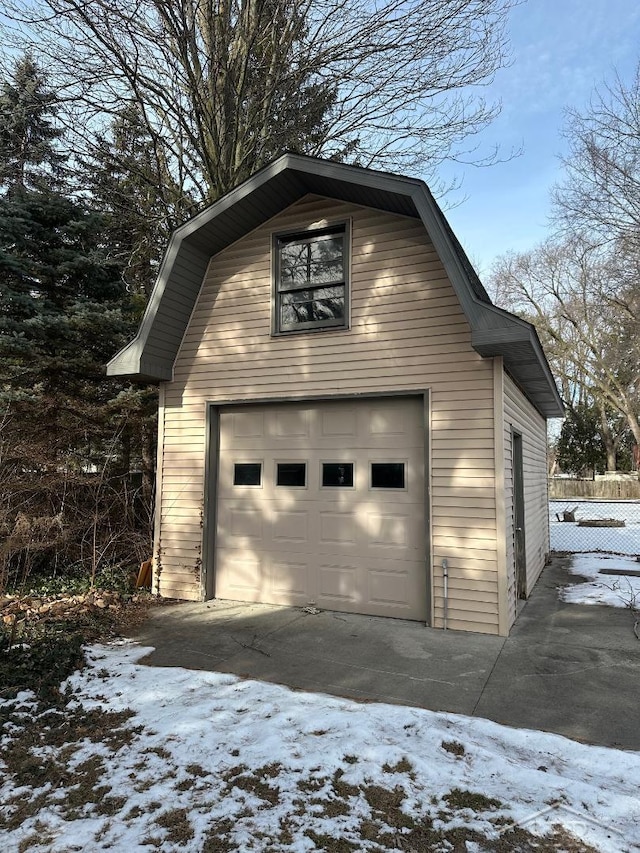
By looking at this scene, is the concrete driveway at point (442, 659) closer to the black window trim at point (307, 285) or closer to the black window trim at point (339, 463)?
the black window trim at point (339, 463)

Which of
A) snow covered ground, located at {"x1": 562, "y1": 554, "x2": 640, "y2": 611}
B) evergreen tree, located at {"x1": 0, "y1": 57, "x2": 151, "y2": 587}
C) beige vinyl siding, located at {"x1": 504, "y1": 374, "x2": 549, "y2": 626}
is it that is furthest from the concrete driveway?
evergreen tree, located at {"x1": 0, "y1": 57, "x2": 151, "y2": 587}

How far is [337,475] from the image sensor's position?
6281 mm

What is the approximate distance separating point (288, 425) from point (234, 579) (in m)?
2.15

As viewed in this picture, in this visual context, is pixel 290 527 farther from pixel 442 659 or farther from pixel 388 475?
pixel 442 659

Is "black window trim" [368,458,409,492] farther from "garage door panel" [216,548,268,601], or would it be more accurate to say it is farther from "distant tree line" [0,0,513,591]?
"distant tree line" [0,0,513,591]

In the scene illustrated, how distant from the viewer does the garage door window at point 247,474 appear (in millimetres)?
6719

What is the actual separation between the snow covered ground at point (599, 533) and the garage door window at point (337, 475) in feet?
26.7

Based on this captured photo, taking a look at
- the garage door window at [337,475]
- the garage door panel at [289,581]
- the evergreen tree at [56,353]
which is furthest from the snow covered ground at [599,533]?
the evergreen tree at [56,353]

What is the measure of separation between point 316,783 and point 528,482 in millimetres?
6362

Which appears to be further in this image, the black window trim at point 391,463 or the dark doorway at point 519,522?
the dark doorway at point 519,522

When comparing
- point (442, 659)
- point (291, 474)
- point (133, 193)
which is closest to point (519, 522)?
point (442, 659)

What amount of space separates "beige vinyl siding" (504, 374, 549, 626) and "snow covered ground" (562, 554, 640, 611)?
24.0 inches

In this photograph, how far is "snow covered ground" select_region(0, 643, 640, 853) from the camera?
2395mm

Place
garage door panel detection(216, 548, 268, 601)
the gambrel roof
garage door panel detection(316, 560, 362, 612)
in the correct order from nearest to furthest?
the gambrel roof → garage door panel detection(316, 560, 362, 612) → garage door panel detection(216, 548, 268, 601)
